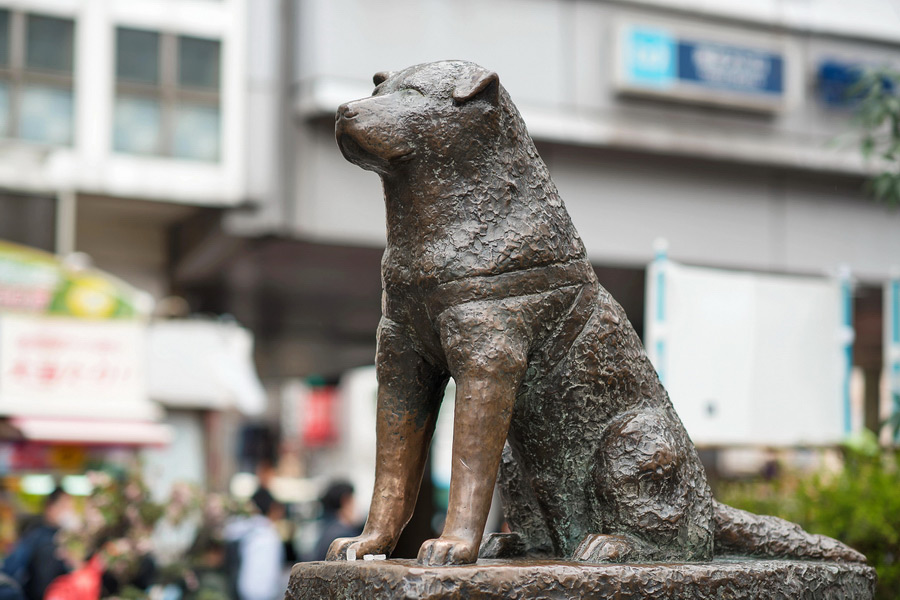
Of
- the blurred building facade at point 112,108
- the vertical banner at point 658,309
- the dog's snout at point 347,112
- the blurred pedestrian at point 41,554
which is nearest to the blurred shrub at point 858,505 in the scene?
the vertical banner at point 658,309

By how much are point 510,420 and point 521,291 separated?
0.29m

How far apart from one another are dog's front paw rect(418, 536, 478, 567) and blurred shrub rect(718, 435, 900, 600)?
8.69 ft

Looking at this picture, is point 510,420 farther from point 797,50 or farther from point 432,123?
point 797,50

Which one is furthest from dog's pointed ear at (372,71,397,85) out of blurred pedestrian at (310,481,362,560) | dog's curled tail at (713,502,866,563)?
blurred pedestrian at (310,481,362,560)

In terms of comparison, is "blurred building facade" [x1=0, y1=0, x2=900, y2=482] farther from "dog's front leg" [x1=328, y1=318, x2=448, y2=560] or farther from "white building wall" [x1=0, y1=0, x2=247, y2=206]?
"dog's front leg" [x1=328, y1=318, x2=448, y2=560]

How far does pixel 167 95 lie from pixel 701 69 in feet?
15.2

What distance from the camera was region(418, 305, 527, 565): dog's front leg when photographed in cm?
233

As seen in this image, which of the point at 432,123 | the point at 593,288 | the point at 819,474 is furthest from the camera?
the point at 819,474

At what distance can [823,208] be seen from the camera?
32.1 feet

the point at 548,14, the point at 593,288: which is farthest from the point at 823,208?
the point at 593,288

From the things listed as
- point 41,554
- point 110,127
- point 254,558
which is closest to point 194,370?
point 110,127

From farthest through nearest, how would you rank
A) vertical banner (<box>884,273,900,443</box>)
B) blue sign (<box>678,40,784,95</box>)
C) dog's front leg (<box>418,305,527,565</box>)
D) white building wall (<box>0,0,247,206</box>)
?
blue sign (<box>678,40,784,95</box>) < white building wall (<box>0,0,247,206</box>) < vertical banner (<box>884,273,900,443</box>) < dog's front leg (<box>418,305,527,565</box>)

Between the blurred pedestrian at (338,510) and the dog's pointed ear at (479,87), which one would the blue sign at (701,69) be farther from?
the dog's pointed ear at (479,87)

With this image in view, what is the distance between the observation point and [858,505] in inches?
197
